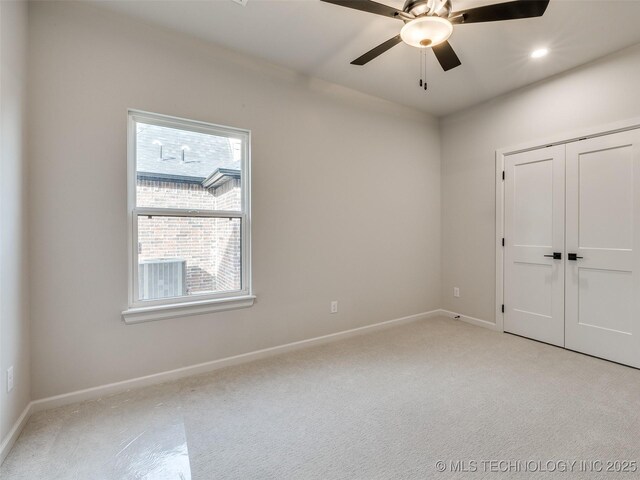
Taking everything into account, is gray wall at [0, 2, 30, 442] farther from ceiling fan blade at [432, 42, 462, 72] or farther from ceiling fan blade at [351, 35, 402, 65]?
ceiling fan blade at [432, 42, 462, 72]

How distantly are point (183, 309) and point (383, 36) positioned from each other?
2776 millimetres

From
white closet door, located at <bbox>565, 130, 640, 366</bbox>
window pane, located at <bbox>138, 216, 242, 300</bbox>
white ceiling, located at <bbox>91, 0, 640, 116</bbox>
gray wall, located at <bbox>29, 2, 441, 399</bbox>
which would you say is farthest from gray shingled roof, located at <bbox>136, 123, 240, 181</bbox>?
white closet door, located at <bbox>565, 130, 640, 366</bbox>

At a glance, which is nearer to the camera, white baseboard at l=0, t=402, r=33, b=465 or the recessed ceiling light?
white baseboard at l=0, t=402, r=33, b=465

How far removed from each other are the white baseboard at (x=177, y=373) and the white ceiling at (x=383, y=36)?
2758mm

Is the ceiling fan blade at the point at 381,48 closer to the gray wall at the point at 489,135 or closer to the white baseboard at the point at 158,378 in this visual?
the gray wall at the point at 489,135

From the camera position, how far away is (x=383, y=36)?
2512 millimetres

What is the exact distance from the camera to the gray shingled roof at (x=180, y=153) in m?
2.47

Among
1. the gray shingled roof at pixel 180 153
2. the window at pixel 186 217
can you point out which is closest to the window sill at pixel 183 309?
the window at pixel 186 217

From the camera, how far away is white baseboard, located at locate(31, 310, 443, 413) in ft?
7.02

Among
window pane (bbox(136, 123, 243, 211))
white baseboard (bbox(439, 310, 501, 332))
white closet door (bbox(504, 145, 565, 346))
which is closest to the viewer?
window pane (bbox(136, 123, 243, 211))

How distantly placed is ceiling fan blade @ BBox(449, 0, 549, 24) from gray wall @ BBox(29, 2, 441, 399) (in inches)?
66.3

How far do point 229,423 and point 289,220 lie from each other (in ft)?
5.88

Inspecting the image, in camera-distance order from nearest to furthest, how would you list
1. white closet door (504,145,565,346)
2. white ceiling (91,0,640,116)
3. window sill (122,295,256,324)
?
white ceiling (91,0,640,116)
window sill (122,295,256,324)
white closet door (504,145,565,346)

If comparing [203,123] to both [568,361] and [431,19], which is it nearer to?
[431,19]
